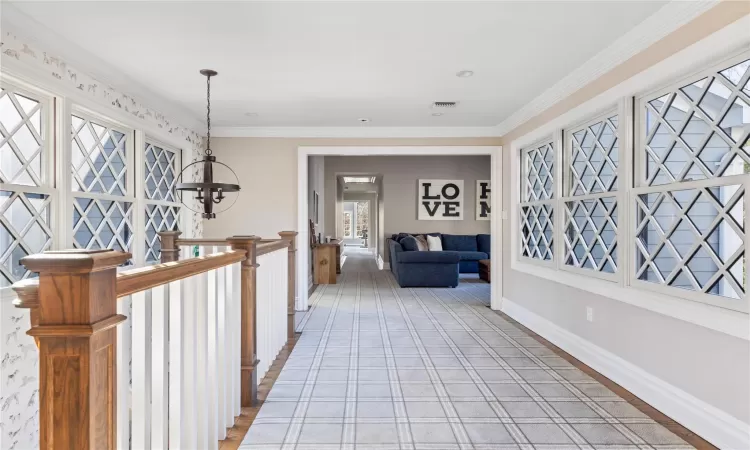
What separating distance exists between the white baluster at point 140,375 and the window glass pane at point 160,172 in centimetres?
350

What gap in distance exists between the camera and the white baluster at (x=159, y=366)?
1309 millimetres

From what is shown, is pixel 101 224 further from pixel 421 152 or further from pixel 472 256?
pixel 472 256

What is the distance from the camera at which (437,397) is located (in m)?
2.61

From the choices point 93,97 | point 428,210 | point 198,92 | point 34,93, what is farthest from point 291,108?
point 428,210

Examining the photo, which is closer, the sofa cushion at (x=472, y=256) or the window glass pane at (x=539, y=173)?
the window glass pane at (x=539, y=173)

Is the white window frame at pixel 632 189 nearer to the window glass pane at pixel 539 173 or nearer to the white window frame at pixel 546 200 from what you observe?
the white window frame at pixel 546 200

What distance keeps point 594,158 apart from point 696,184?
3.69 feet

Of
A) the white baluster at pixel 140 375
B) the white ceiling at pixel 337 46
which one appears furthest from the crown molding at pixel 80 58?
the white baluster at pixel 140 375

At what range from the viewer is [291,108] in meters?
4.41

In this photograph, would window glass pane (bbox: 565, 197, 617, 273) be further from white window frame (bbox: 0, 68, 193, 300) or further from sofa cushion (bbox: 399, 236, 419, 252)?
white window frame (bbox: 0, 68, 193, 300)

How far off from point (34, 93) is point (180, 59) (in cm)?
94

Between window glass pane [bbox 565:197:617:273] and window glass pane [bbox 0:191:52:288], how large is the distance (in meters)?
3.91

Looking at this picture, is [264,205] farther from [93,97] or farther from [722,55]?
[722,55]

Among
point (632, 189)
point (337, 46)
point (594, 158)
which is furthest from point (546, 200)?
point (337, 46)
